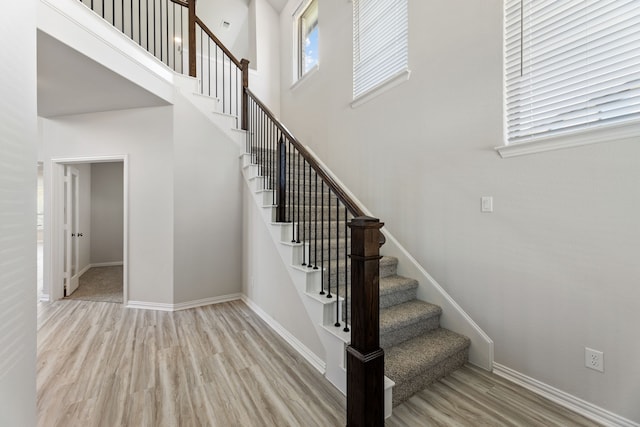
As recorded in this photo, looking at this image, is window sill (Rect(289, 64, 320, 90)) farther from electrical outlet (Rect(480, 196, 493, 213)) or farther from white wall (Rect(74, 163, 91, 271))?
white wall (Rect(74, 163, 91, 271))

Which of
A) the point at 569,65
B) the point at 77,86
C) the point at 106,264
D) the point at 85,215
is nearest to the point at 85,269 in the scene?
the point at 106,264

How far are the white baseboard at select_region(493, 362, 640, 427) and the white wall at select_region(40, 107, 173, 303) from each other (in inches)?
136

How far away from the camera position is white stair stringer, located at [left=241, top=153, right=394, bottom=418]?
1810mm

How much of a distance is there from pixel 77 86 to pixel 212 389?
10.3 feet

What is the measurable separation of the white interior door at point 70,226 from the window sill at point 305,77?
3596 mm

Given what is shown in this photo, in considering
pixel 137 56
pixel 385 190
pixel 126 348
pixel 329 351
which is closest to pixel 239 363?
pixel 329 351

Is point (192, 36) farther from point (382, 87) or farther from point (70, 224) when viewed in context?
point (70, 224)

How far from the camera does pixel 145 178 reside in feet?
11.0

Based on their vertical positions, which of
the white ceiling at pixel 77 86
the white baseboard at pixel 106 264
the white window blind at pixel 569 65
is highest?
the white ceiling at pixel 77 86

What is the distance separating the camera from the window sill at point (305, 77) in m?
4.09

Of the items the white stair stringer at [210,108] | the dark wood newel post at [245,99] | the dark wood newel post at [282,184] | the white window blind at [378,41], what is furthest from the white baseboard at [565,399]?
the dark wood newel post at [245,99]

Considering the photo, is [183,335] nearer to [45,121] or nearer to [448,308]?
[448,308]

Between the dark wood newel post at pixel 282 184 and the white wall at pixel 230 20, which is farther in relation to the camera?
the white wall at pixel 230 20

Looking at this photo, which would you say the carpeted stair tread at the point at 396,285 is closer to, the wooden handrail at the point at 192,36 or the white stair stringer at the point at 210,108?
the white stair stringer at the point at 210,108
